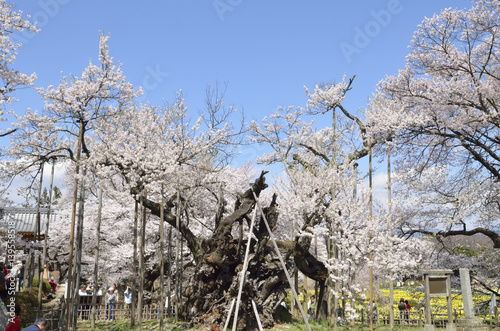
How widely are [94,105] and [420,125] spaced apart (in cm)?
1193

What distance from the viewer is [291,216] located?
18797 millimetres

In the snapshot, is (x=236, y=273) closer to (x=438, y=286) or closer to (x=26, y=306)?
(x=438, y=286)

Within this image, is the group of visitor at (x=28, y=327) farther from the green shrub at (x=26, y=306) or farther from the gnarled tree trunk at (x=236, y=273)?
the green shrub at (x=26, y=306)

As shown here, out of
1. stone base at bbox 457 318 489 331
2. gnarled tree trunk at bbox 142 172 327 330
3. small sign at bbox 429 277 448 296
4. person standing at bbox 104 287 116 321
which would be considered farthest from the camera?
person standing at bbox 104 287 116 321

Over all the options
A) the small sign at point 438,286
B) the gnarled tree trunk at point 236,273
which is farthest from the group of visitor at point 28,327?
the small sign at point 438,286

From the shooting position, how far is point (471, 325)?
1598cm

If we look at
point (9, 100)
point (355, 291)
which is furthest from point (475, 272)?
point (9, 100)

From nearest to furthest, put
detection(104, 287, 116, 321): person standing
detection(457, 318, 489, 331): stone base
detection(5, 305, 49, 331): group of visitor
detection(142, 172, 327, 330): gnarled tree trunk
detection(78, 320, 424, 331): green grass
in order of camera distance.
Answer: detection(5, 305, 49, 331): group of visitor → detection(457, 318, 489, 331): stone base → detection(142, 172, 327, 330): gnarled tree trunk → detection(78, 320, 424, 331): green grass → detection(104, 287, 116, 321): person standing

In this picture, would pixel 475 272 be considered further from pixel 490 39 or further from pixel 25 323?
pixel 25 323

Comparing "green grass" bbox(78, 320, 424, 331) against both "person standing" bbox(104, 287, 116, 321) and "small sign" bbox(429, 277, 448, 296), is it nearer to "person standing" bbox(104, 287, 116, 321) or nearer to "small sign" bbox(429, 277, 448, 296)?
"person standing" bbox(104, 287, 116, 321)

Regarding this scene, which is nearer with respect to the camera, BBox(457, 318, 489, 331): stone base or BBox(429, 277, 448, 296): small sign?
BBox(457, 318, 489, 331): stone base

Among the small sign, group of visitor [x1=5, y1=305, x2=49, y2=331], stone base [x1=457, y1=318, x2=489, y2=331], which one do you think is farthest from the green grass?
group of visitor [x1=5, y1=305, x2=49, y2=331]

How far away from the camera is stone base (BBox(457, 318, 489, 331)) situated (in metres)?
16.0

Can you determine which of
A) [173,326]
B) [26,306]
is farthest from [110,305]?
[173,326]
